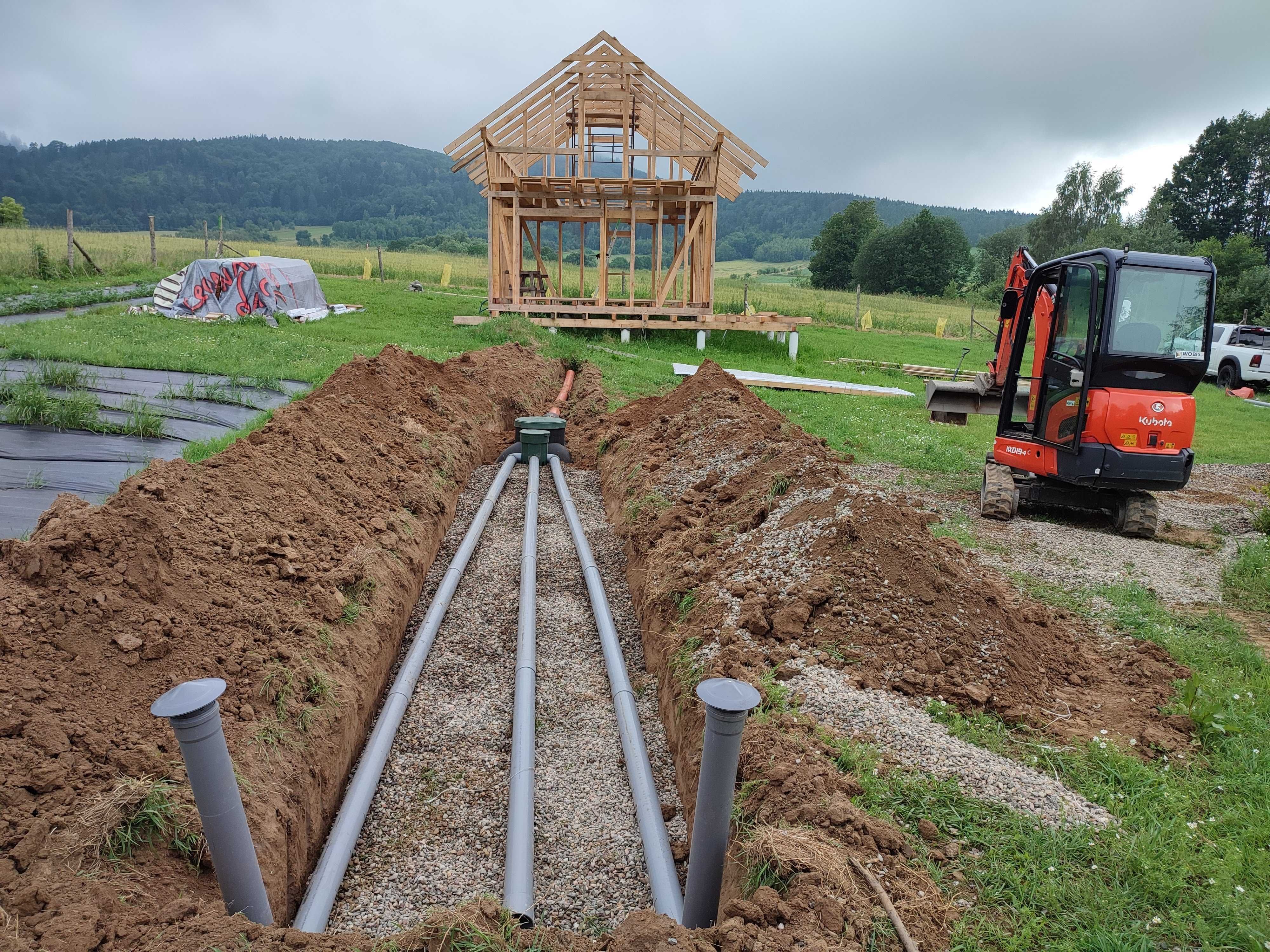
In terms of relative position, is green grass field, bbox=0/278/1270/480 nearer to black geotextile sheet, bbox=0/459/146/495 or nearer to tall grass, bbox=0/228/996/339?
tall grass, bbox=0/228/996/339

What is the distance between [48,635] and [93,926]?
1.50 m

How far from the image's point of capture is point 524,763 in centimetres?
370

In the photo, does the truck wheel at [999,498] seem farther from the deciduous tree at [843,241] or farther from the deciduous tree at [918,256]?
the deciduous tree at [843,241]

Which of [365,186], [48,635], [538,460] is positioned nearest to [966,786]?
[48,635]

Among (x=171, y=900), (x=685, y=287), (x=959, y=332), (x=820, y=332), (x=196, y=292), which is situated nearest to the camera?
(x=171, y=900)

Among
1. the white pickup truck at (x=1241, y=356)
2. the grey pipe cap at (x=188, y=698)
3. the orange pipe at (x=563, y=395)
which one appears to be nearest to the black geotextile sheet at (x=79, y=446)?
the orange pipe at (x=563, y=395)

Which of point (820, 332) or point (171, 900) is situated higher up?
point (820, 332)

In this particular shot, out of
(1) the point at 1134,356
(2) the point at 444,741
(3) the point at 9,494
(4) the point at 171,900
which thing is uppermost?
(1) the point at 1134,356

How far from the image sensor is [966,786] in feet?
11.0

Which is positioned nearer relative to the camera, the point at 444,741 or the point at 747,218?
the point at 444,741

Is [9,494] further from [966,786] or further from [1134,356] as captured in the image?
[1134,356]

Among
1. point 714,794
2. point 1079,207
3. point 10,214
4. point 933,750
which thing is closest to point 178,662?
point 714,794

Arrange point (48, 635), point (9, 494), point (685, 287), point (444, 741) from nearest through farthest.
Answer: point (48, 635) → point (444, 741) → point (9, 494) → point (685, 287)

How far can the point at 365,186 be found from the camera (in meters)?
115
